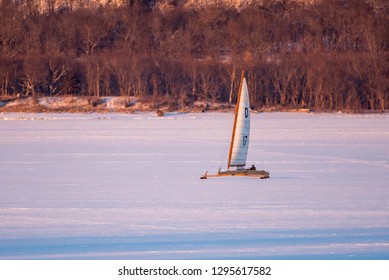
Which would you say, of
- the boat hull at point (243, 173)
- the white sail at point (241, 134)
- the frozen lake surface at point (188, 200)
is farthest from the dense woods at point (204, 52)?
the boat hull at point (243, 173)

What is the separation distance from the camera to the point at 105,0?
85.4 metres

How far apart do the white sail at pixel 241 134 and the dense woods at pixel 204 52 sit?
31717mm

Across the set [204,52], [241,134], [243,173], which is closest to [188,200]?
[243,173]

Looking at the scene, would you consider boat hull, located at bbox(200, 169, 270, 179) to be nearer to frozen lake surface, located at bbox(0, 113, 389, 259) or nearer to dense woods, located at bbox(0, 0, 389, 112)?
frozen lake surface, located at bbox(0, 113, 389, 259)

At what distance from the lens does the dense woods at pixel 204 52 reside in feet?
180

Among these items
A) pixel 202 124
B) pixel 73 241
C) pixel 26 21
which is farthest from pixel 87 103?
pixel 73 241

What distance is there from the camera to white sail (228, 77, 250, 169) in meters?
18.8

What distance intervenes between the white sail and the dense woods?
31717mm

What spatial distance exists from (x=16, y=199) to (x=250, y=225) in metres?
4.61

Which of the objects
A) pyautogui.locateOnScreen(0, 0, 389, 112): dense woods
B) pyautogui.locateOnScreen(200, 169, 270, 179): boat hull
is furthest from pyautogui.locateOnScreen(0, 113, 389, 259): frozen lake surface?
pyautogui.locateOnScreen(0, 0, 389, 112): dense woods

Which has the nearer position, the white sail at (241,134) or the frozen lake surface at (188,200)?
the frozen lake surface at (188,200)

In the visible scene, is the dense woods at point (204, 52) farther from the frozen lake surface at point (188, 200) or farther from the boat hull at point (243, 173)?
the boat hull at point (243, 173)

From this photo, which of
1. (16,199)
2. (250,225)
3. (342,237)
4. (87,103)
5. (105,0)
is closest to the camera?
(342,237)

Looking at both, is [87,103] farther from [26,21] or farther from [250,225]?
[250,225]
